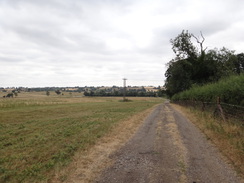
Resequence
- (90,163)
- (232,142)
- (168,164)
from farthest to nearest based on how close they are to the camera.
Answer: (232,142)
(90,163)
(168,164)

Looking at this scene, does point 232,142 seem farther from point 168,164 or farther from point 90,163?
point 90,163

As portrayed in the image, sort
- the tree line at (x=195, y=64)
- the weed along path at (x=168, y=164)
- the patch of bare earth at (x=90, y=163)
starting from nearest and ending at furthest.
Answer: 1. the weed along path at (x=168, y=164)
2. the patch of bare earth at (x=90, y=163)
3. the tree line at (x=195, y=64)

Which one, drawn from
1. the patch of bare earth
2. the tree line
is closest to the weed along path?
the patch of bare earth

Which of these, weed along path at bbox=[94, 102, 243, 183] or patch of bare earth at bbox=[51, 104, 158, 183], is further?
patch of bare earth at bbox=[51, 104, 158, 183]

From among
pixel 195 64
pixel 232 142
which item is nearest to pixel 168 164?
pixel 232 142

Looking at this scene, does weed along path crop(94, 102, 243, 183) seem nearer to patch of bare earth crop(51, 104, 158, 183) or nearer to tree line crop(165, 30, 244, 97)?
patch of bare earth crop(51, 104, 158, 183)

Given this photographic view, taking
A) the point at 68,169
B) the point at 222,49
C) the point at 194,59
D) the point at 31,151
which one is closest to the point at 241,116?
the point at 68,169

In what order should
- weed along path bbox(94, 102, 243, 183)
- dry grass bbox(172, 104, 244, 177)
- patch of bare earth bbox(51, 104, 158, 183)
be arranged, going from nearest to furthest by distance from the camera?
weed along path bbox(94, 102, 243, 183) < patch of bare earth bbox(51, 104, 158, 183) < dry grass bbox(172, 104, 244, 177)

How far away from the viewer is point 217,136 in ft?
27.7

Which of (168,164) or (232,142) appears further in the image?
(232,142)

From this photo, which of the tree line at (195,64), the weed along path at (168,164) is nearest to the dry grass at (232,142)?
the weed along path at (168,164)

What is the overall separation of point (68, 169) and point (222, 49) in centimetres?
5830

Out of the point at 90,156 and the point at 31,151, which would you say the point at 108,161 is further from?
the point at 31,151

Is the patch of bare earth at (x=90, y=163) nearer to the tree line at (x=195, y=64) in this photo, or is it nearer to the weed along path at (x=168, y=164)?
the weed along path at (x=168, y=164)
